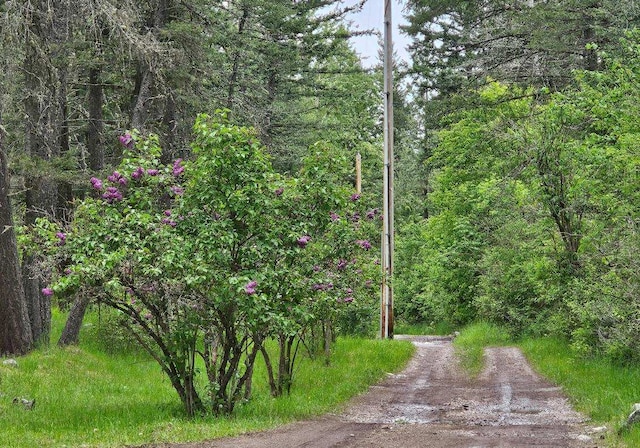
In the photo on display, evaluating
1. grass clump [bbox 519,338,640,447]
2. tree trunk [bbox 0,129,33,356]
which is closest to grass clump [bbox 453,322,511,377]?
grass clump [bbox 519,338,640,447]

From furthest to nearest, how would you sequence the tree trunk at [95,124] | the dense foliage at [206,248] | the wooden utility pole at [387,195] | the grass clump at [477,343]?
the wooden utility pole at [387,195], the tree trunk at [95,124], the grass clump at [477,343], the dense foliage at [206,248]

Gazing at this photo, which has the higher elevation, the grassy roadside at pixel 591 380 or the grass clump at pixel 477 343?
the grassy roadside at pixel 591 380

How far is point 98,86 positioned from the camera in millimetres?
17969

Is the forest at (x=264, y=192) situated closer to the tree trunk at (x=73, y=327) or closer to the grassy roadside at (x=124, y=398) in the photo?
the tree trunk at (x=73, y=327)

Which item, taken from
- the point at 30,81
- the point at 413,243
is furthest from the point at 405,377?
the point at 413,243

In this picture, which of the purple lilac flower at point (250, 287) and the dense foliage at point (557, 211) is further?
the dense foliage at point (557, 211)

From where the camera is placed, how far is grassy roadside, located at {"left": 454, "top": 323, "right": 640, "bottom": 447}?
8.90 meters

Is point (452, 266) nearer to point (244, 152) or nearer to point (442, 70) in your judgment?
point (442, 70)

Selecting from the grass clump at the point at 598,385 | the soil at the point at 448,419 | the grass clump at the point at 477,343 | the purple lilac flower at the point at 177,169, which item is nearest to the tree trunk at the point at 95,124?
the soil at the point at 448,419

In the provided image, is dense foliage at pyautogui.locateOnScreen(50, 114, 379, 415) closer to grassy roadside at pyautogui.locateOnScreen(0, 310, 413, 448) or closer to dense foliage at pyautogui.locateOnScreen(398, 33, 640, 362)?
grassy roadside at pyautogui.locateOnScreen(0, 310, 413, 448)

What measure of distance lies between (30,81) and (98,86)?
3.96 meters

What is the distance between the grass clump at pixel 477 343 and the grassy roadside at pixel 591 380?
0.08 ft

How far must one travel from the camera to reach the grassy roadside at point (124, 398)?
814 centimetres

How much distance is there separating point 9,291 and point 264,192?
5988mm
